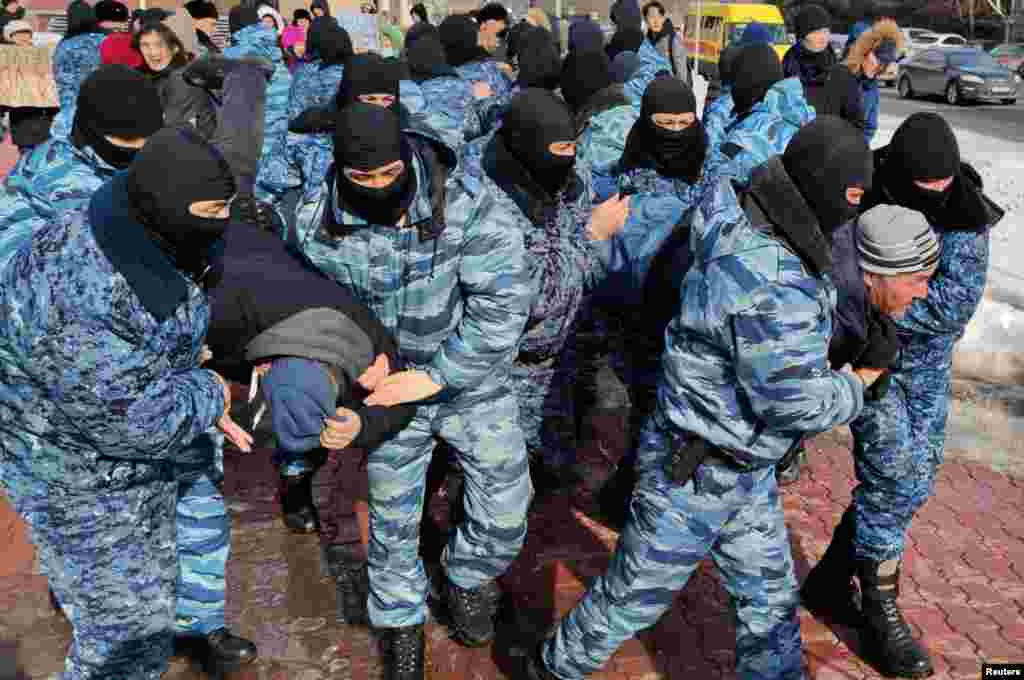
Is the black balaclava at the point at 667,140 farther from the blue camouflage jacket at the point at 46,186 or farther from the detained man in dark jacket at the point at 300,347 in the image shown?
the blue camouflage jacket at the point at 46,186

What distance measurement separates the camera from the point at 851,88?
772 cm

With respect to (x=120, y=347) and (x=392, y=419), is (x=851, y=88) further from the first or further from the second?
(x=120, y=347)

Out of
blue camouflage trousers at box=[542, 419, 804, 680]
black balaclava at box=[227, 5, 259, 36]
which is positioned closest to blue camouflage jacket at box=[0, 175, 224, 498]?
blue camouflage trousers at box=[542, 419, 804, 680]

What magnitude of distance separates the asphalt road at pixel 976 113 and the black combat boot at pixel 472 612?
54.5 ft

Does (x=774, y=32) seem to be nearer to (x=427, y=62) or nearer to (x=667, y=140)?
(x=427, y=62)

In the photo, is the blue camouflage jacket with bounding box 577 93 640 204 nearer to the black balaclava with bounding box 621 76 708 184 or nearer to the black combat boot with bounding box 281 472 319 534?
the black balaclava with bounding box 621 76 708 184

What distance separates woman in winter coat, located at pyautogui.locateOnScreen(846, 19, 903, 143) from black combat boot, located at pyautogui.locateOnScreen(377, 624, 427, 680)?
250 inches

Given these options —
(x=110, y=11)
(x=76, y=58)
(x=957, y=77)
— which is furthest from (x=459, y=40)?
(x=957, y=77)

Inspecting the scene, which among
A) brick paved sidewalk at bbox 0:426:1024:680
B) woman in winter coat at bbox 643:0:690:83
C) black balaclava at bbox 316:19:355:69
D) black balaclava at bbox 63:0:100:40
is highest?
black balaclava at bbox 63:0:100:40

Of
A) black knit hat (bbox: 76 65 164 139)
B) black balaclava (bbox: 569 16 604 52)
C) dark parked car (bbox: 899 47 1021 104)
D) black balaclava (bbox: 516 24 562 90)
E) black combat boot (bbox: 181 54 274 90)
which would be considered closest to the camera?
black knit hat (bbox: 76 65 164 139)

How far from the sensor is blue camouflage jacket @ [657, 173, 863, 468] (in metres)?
2.73

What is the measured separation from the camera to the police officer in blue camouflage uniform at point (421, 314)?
3.16m

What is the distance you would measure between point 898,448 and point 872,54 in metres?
5.96

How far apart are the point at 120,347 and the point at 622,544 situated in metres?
1.61
